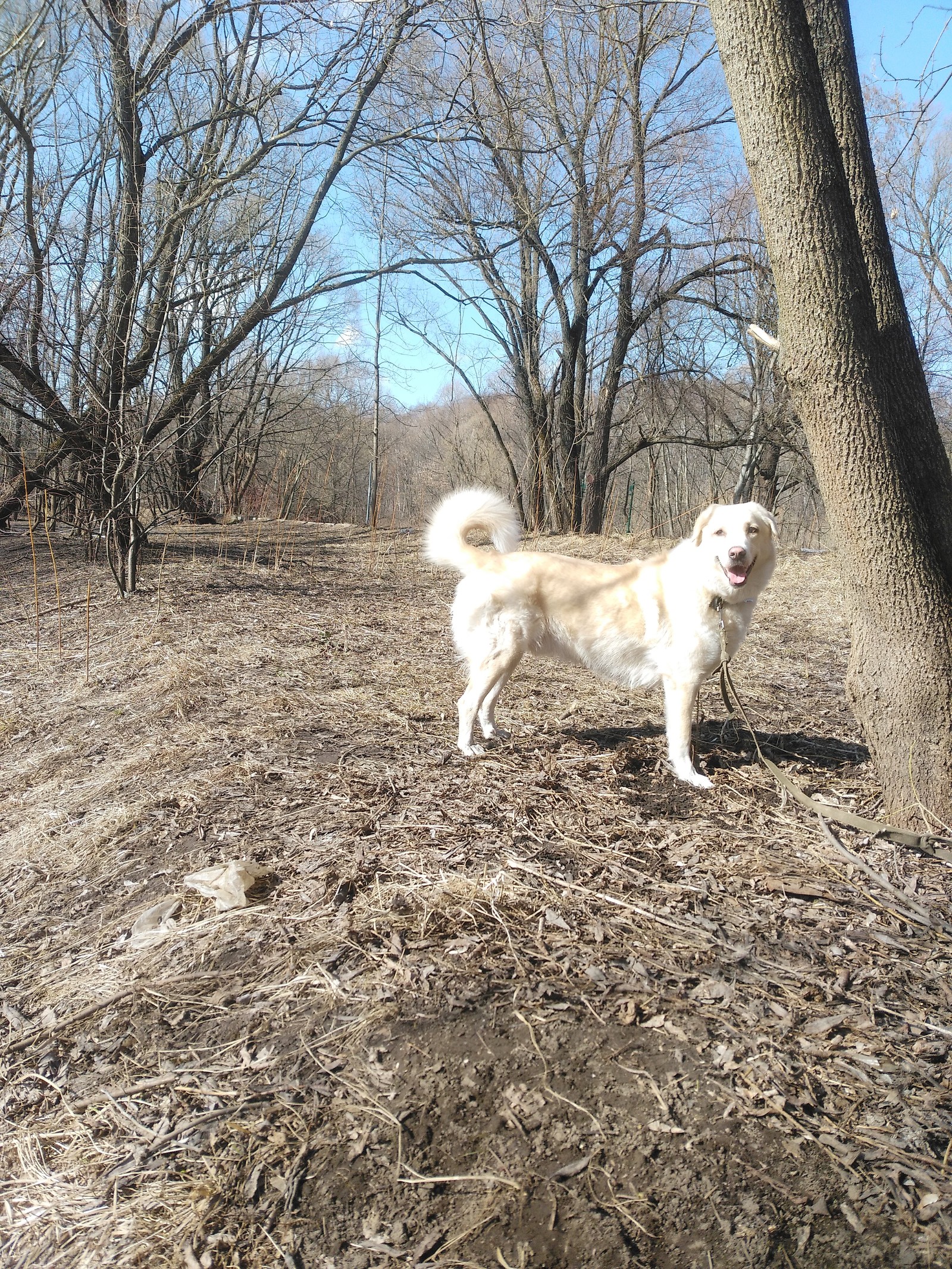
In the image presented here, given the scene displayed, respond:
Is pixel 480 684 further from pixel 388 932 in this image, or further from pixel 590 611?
pixel 388 932

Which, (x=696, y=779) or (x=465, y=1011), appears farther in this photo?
(x=696, y=779)

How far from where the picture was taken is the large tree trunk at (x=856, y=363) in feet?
9.32

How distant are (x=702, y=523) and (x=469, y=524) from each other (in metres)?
Answer: 1.15

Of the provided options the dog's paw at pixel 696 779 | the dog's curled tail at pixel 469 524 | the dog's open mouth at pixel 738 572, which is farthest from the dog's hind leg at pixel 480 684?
the dog's open mouth at pixel 738 572

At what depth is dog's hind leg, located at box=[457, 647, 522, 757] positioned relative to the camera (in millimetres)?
3967

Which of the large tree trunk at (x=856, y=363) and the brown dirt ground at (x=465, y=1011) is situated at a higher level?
the large tree trunk at (x=856, y=363)

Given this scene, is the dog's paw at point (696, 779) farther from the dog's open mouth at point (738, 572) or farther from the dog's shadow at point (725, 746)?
the dog's open mouth at point (738, 572)

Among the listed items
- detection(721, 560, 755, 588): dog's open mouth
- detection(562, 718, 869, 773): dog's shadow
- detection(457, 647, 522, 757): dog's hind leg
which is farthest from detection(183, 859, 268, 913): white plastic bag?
detection(721, 560, 755, 588): dog's open mouth

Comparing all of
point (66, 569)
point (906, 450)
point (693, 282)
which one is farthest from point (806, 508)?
point (906, 450)

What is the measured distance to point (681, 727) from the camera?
3.80 metres

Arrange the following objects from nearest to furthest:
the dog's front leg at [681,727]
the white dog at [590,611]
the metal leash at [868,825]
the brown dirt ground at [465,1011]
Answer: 1. the brown dirt ground at [465,1011]
2. the metal leash at [868,825]
3. the dog's front leg at [681,727]
4. the white dog at [590,611]

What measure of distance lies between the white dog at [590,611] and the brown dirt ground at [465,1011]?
415 millimetres

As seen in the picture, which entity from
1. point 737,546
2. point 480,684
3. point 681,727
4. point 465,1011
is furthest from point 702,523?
point 465,1011

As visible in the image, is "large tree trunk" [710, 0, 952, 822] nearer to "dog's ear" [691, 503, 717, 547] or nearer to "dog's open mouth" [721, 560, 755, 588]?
"dog's open mouth" [721, 560, 755, 588]
